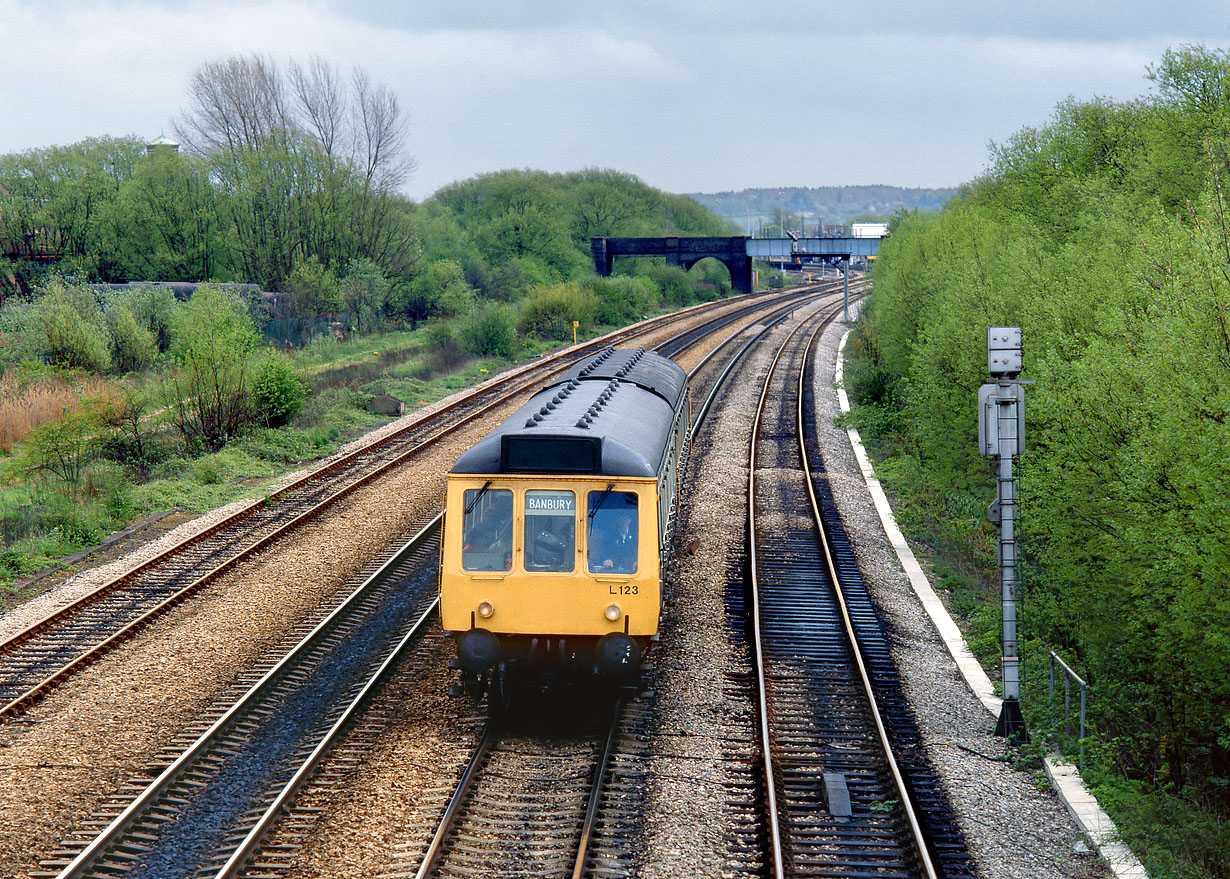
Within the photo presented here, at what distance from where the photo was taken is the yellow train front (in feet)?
32.7

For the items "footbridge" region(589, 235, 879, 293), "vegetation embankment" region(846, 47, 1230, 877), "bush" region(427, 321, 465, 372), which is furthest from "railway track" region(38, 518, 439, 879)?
"footbridge" region(589, 235, 879, 293)

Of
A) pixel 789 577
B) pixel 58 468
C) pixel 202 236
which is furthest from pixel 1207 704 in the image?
pixel 202 236

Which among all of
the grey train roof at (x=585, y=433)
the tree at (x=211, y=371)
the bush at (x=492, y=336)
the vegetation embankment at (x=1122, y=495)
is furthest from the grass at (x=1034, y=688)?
the bush at (x=492, y=336)

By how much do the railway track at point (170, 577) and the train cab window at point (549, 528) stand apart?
235 inches

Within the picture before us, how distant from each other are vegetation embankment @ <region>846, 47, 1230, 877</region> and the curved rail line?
6.02 ft

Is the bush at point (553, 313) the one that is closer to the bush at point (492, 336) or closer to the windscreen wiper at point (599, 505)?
the bush at point (492, 336)

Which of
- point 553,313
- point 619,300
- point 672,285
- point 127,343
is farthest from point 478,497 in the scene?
point 672,285

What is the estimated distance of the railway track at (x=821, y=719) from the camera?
8.25 m

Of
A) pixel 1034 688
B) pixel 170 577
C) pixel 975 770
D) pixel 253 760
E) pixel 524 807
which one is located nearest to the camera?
pixel 524 807

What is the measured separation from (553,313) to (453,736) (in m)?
44.5

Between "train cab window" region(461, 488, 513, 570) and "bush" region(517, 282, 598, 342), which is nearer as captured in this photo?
"train cab window" region(461, 488, 513, 570)

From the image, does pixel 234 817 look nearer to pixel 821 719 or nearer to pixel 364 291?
pixel 821 719

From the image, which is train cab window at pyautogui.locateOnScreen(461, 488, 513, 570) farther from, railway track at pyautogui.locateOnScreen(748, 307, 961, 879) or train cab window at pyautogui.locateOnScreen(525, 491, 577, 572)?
railway track at pyautogui.locateOnScreen(748, 307, 961, 879)

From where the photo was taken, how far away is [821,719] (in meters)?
10.8
